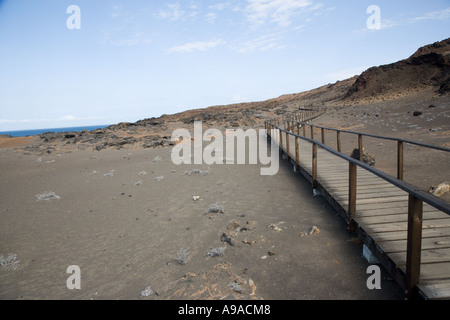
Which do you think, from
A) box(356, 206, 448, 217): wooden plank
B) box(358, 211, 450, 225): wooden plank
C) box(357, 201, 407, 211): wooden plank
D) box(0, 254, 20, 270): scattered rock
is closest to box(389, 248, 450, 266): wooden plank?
box(358, 211, 450, 225): wooden plank

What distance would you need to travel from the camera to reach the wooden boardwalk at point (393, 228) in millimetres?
2506

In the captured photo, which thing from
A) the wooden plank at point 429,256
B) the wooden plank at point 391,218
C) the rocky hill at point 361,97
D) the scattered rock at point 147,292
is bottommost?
the scattered rock at point 147,292

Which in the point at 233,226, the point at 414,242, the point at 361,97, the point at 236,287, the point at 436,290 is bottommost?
Answer: the point at 236,287

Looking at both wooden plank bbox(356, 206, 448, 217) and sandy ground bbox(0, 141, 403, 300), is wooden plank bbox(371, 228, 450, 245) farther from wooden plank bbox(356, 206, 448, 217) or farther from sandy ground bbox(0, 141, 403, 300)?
wooden plank bbox(356, 206, 448, 217)

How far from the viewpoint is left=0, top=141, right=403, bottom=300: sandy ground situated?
320 centimetres

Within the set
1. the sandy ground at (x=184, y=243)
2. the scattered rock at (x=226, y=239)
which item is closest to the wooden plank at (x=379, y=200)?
the sandy ground at (x=184, y=243)

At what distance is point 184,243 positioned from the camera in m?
4.44

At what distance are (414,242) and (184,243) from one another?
3152mm

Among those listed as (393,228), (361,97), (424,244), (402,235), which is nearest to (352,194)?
(393,228)

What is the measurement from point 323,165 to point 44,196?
7.95m

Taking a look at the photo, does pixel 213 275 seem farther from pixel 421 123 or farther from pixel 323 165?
pixel 421 123

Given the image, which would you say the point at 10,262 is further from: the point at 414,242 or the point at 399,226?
the point at 399,226

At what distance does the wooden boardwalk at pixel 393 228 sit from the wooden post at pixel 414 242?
0.05 metres

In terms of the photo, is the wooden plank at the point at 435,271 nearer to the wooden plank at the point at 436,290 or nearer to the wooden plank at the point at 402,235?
the wooden plank at the point at 436,290
